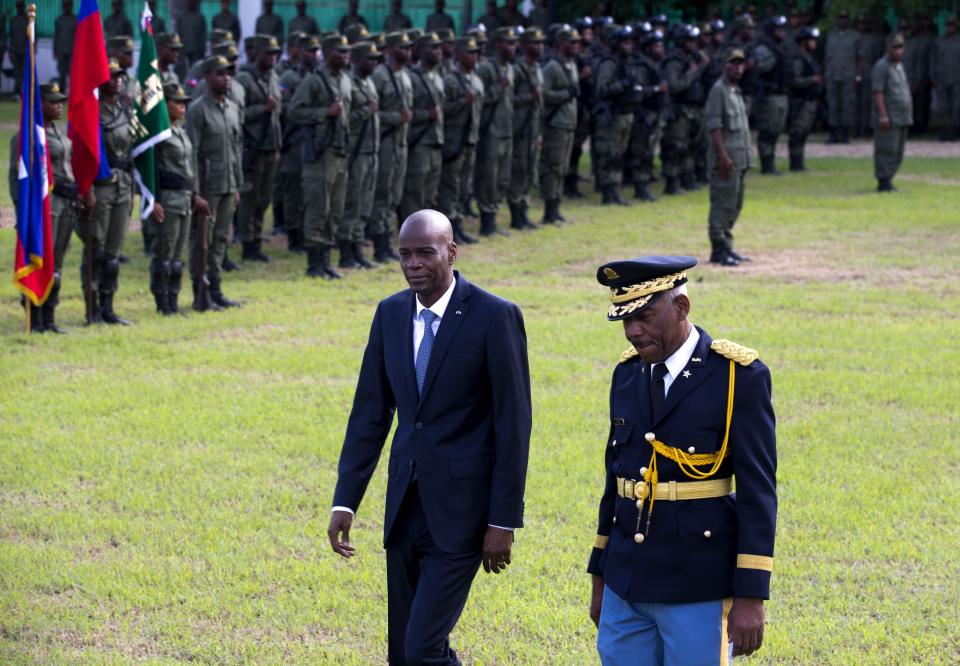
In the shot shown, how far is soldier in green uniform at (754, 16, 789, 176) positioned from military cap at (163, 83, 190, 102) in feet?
41.4

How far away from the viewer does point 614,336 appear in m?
11.7

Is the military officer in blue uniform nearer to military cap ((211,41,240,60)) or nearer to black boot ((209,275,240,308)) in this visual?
black boot ((209,275,240,308))

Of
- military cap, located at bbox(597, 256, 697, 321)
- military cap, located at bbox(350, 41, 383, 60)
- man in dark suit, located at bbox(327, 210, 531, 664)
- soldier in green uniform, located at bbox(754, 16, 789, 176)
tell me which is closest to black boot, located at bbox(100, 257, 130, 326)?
military cap, located at bbox(350, 41, 383, 60)

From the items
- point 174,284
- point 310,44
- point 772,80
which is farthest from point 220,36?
point 772,80

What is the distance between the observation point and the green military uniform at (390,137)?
51.0ft

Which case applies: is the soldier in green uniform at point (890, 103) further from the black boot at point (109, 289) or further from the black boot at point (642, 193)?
the black boot at point (109, 289)

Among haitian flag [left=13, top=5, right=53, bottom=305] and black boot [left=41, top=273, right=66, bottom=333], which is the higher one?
haitian flag [left=13, top=5, right=53, bottom=305]

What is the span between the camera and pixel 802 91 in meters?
23.7

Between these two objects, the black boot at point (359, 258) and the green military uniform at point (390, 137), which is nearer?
the black boot at point (359, 258)

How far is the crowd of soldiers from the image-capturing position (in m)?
12.5

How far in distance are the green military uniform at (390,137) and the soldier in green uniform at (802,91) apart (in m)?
9.45

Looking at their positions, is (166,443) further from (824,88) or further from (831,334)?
(824,88)

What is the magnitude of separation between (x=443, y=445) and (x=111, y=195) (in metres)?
8.33

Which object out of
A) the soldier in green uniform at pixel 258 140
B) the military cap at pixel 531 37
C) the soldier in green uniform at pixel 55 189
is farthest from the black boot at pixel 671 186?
the soldier in green uniform at pixel 55 189
